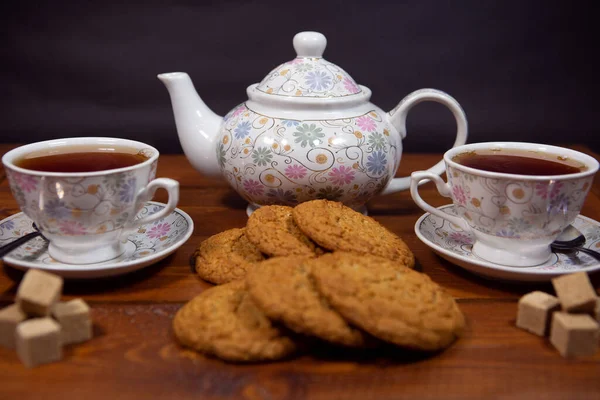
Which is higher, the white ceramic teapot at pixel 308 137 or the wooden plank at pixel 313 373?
the white ceramic teapot at pixel 308 137

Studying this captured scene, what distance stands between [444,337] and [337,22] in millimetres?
1234

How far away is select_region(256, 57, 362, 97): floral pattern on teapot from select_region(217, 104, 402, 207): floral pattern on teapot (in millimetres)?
54

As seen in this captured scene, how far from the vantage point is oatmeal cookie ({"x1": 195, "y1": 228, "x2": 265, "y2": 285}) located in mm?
1037

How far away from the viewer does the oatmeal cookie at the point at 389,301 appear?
0.82 metres

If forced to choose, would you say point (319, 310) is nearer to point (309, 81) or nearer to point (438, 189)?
point (438, 189)

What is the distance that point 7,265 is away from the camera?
42.9 inches

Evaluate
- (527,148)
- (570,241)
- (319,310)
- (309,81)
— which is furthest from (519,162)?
(319,310)

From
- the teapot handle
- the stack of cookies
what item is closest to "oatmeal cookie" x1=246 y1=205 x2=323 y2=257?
the stack of cookies

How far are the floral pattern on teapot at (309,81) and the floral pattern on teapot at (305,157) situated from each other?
0.05 meters

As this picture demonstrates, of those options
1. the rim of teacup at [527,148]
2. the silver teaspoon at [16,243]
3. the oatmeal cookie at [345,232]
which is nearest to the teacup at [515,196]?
the rim of teacup at [527,148]

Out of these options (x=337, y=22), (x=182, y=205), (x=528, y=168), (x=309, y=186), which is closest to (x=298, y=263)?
(x=309, y=186)

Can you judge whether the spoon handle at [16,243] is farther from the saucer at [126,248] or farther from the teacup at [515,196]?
the teacup at [515,196]

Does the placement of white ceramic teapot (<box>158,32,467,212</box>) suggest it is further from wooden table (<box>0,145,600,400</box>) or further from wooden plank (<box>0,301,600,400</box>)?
wooden plank (<box>0,301,600,400</box>)

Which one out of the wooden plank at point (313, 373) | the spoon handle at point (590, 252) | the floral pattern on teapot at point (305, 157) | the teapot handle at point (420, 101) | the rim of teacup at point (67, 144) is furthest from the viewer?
the teapot handle at point (420, 101)
